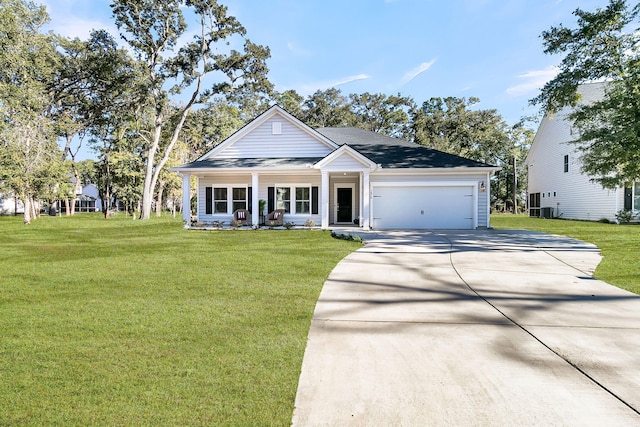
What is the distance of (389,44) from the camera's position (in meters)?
20.8

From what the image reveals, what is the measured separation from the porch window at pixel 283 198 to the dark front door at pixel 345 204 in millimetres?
2591

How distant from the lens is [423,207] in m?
15.9

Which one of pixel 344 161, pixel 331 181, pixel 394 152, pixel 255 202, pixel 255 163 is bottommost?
pixel 255 202

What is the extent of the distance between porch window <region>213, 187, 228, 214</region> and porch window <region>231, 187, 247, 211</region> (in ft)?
1.32

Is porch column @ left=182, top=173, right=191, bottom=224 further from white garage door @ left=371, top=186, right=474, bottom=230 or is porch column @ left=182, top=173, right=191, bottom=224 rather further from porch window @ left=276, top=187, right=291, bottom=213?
white garage door @ left=371, top=186, right=474, bottom=230

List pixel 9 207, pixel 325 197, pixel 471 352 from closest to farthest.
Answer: pixel 471 352 → pixel 325 197 → pixel 9 207

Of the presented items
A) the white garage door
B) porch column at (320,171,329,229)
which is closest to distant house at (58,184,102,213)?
porch column at (320,171,329,229)

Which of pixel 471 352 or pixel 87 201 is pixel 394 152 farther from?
pixel 87 201

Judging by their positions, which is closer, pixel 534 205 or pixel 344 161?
pixel 344 161

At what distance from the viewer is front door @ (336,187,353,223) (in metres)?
17.8

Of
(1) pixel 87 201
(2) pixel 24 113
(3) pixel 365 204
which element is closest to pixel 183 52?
(2) pixel 24 113

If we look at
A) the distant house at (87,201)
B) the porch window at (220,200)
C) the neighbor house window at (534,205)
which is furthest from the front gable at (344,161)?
the distant house at (87,201)

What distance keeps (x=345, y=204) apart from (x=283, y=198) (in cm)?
316

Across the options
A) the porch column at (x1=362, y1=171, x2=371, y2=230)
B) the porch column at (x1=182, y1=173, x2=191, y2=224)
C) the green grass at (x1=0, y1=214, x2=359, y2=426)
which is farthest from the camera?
the porch column at (x1=182, y1=173, x2=191, y2=224)
